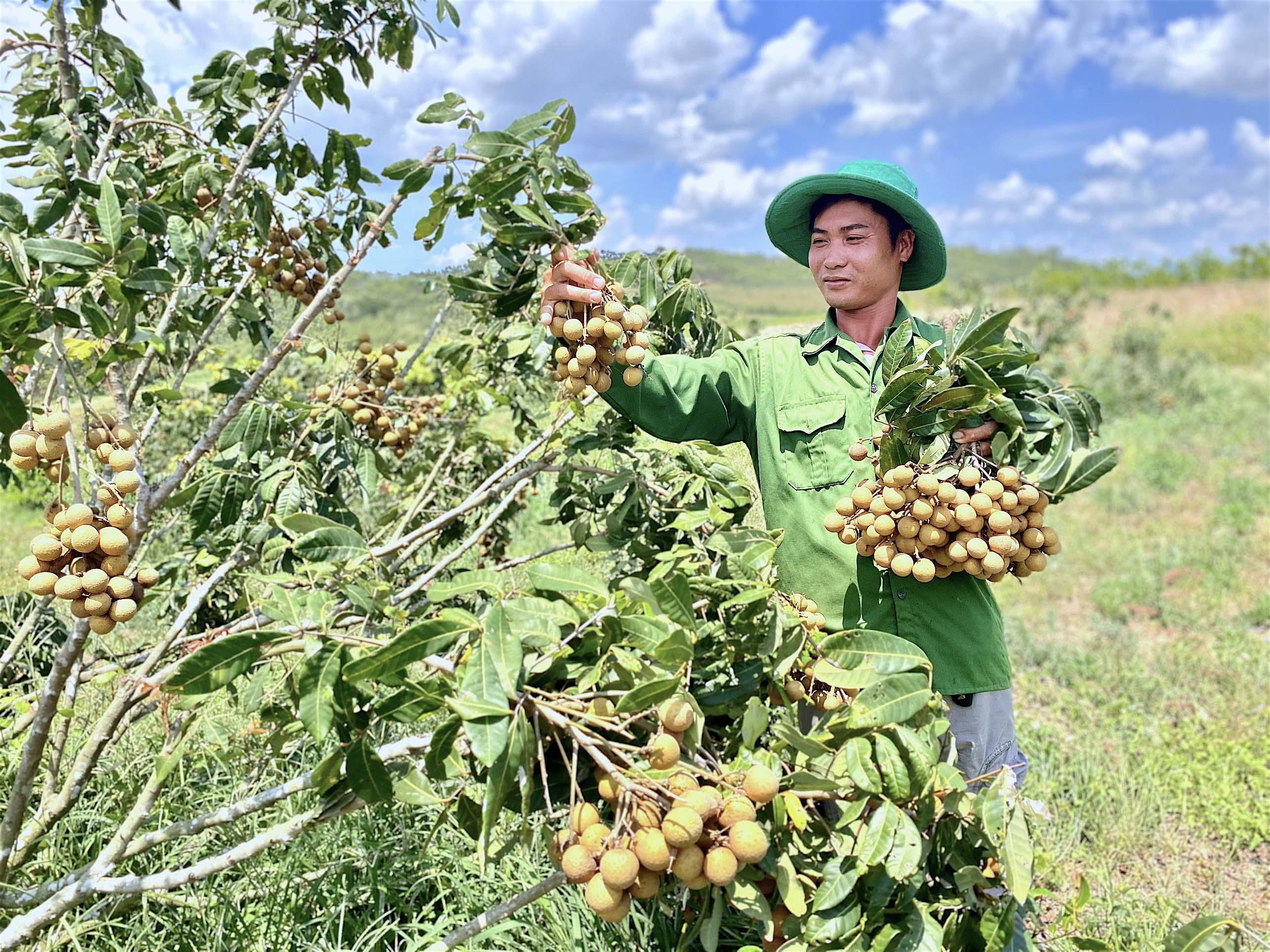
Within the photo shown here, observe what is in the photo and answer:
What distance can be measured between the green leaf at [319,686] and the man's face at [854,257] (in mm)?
1425

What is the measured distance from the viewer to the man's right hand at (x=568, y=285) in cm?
159

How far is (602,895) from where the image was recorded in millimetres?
1008

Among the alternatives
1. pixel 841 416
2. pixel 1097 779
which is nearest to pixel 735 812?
pixel 841 416

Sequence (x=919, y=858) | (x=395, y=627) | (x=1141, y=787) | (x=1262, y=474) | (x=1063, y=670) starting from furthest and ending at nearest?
(x=1262, y=474) → (x=1063, y=670) → (x=1141, y=787) → (x=395, y=627) → (x=919, y=858)

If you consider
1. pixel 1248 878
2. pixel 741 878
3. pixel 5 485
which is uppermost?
pixel 5 485

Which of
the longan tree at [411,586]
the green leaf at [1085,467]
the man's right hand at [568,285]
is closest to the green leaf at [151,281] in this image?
the longan tree at [411,586]

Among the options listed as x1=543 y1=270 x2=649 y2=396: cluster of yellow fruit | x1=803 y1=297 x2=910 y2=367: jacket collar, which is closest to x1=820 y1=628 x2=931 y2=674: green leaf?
x1=543 y1=270 x2=649 y2=396: cluster of yellow fruit

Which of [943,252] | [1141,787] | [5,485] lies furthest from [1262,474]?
[5,485]

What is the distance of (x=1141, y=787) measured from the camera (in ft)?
10.3

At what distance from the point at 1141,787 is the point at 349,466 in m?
2.95

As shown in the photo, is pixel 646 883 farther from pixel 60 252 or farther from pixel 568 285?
pixel 60 252

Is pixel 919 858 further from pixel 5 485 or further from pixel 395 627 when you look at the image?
pixel 5 485

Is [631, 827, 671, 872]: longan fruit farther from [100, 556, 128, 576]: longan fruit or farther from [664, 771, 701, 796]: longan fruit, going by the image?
[100, 556, 128, 576]: longan fruit

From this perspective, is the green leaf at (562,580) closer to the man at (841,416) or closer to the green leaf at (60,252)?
the man at (841,416)
